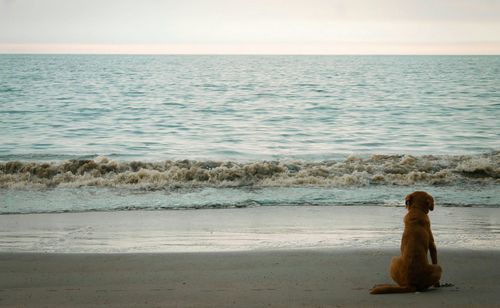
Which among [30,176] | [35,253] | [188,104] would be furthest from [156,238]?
[188,104]

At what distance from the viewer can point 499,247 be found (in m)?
7.67

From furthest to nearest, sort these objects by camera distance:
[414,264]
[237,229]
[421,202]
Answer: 1. [237,229]
2. [421,202]
3. [414,264]

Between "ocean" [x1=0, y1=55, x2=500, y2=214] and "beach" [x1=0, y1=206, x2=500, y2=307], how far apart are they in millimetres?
1391

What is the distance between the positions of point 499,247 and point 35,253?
18.5ft

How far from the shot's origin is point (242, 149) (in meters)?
19.8

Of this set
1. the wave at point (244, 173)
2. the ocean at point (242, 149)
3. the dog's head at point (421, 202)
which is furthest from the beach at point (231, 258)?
the wave at point (244, 173)

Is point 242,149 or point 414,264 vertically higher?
point 414,264

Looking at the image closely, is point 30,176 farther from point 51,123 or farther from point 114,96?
point 114,96

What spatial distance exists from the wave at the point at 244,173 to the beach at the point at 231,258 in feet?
11.4

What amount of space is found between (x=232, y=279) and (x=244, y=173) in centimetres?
837

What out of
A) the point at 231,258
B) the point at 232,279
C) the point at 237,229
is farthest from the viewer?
the point at 237,229

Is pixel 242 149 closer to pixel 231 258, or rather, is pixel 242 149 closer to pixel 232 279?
pixel 231 258

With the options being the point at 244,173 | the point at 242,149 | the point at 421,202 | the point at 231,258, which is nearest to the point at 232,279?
the point at 231,258

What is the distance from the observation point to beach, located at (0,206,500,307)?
18.1 feet
